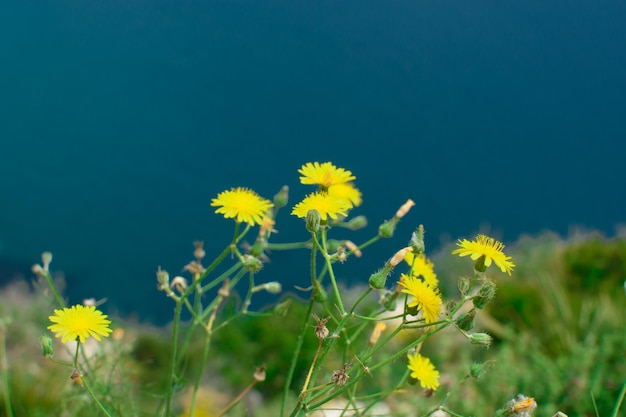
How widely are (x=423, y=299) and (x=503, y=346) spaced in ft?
8.55

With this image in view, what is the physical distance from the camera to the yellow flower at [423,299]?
0.72 m

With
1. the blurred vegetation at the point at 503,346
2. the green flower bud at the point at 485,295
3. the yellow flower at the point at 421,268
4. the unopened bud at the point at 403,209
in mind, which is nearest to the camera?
the green flower bud at the point at 485,295

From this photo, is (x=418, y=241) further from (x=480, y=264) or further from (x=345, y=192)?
(x=345, y=192)

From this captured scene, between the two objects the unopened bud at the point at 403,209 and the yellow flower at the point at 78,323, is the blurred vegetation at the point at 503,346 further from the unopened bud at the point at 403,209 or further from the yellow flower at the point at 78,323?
the unopened bud at the point at 403,209

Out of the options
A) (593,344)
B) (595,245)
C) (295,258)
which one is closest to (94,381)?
(593,344)

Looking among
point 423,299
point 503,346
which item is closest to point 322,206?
point 423,299

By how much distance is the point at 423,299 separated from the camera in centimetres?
72

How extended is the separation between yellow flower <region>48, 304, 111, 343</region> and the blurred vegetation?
0.72 meters

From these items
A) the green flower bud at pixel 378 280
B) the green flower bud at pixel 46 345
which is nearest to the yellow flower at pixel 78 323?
the green flower bud at pixel 46 345

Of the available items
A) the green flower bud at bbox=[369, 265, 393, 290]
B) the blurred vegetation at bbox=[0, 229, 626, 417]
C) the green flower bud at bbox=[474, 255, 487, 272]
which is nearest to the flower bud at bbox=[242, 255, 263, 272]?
the green flower bud at bbox=[369, 265, 393, 290]

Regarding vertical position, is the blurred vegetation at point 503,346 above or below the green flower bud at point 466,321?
above

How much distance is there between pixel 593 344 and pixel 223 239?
17.0ft

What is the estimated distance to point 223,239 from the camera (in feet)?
25.2

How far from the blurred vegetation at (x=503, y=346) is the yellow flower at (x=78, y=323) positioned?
2.38 ft
